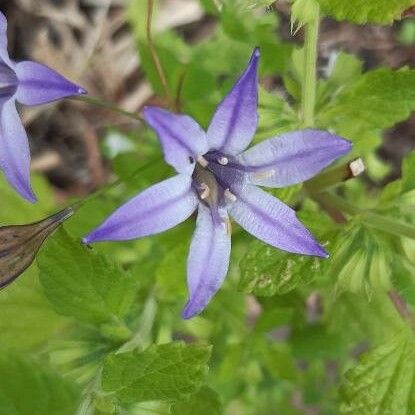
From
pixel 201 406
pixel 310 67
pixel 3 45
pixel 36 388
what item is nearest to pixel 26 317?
pixel 36 388

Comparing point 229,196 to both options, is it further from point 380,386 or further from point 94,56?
point 94,56

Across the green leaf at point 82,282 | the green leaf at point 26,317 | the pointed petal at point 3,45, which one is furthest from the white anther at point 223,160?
the green leaf at point 26,317

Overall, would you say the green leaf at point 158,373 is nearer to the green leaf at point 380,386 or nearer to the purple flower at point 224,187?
the purple flower at point 224,187

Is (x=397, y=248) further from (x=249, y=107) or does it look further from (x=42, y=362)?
(x=42, y=362)

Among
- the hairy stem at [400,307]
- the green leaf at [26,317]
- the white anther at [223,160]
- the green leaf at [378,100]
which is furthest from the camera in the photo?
the green leaf at [26,317]

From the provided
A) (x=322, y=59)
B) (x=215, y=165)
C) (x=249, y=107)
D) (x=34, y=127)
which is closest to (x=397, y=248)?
(x=215, y=165)

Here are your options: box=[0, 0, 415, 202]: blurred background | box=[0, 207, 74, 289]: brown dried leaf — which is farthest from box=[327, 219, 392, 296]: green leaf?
box=[0, 0, 415, 202]: blurred background
